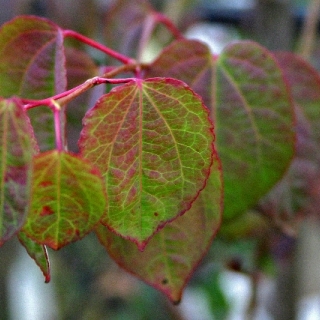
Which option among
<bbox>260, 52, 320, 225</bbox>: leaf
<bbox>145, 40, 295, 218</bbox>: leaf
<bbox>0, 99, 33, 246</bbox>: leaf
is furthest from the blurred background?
<bbox>0, 99, 33, 246</bbox>: leaf

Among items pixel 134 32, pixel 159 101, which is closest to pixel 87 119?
pixel 159 101

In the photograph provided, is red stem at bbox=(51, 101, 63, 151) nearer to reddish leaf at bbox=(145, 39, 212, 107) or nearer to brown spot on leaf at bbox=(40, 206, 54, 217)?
brown spot on leaf at bbox=(40, 206, 54, 217)

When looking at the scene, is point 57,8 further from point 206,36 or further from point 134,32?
point 206,36

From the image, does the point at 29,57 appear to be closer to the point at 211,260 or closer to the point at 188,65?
the point at 188,65

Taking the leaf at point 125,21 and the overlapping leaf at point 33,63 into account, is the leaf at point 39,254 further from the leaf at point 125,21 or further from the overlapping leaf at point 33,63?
the leaf at point 125,21

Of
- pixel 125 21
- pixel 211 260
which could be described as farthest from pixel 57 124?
pixel 211 260
